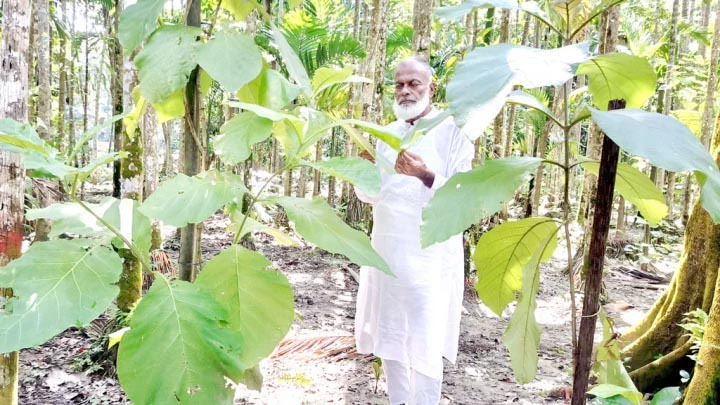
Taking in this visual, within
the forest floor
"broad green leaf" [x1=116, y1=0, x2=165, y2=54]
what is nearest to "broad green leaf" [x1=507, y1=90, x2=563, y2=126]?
"broad green leaf" [x1=116, y1=0, x2=165, y2=54]

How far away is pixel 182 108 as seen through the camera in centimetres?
107

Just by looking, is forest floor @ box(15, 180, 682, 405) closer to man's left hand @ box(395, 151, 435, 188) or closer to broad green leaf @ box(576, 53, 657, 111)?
man's left hand @ box(395, 151, 435, 188)

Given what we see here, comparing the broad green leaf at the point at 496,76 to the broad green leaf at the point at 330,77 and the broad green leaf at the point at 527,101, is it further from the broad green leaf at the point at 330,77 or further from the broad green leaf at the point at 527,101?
the broad green leaf at the point at 330,77

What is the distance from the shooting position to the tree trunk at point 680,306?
338cm

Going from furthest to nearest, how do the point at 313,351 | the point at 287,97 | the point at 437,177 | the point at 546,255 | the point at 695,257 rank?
the point at 313,351 < the point at 695,257 < the point at 437,177 < the point at 546,255 < the point at 287,97

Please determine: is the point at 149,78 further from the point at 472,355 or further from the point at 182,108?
the point at 472,355

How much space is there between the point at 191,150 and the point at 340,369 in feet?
12.1

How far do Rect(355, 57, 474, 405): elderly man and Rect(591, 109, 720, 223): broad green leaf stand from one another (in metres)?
2.10

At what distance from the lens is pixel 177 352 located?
700mm

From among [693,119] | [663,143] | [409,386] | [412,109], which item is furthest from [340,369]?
[693,119]

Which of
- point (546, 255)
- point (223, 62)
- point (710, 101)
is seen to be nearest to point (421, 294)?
point (546, 255)

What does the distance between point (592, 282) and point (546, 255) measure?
0.94 ft

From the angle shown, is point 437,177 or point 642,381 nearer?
point 437,177

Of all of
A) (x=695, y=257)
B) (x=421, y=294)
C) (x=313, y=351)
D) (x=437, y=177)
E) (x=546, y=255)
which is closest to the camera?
(x=546, y=255)
